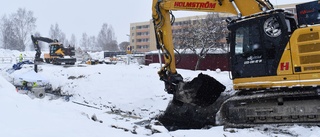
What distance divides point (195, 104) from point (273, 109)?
2.32 meters

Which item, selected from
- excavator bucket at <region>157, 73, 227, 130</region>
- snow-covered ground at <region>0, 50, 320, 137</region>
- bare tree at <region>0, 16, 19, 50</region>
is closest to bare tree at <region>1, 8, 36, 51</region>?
bare tree at <region>0, 16, 19, 50</region>

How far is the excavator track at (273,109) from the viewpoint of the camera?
743cm

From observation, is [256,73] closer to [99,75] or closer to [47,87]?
[99,75]

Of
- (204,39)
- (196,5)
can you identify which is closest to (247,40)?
(196,5)

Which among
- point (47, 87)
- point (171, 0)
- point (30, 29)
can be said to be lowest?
point (47, 87)

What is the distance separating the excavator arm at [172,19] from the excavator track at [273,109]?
1087 mm

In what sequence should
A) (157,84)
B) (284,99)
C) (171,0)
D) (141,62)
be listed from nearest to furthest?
(284,99), (171,0), (157,84), (141,62)

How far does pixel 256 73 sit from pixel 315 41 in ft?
5.10

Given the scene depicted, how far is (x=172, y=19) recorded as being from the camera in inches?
402

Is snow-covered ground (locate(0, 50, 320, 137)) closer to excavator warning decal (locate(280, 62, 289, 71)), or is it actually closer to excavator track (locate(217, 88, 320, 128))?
excavator track (locate(217, 88, 320, 128))

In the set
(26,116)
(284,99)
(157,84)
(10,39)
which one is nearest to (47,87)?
(157,84)

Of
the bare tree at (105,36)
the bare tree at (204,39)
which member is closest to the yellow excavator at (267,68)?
the bare tree at (204,39)

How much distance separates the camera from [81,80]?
63.3 feet

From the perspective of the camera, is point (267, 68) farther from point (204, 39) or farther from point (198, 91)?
point (204, 39)
